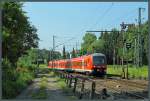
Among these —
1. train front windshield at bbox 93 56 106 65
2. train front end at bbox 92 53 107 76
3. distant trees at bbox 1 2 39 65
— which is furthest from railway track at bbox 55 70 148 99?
train front windshield at bbox 93 56 106 65

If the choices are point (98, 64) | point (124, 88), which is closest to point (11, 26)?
point (124, 88)

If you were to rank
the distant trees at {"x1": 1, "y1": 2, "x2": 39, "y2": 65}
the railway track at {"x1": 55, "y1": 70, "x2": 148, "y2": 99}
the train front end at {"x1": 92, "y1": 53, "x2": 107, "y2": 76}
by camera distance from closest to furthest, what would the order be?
1. the distant trees at {"x1": 1, "y1": 2, "x2": 39, "y2": 65}
2. the railway track at {"x1": 55, "y1": 70, "x2": 148, "y2": 99}
3. the train front end at {"x1": 92, "y1": 53, "x2": 107, "y2": 76}

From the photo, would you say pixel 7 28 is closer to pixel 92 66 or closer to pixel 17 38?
pixel 17 38

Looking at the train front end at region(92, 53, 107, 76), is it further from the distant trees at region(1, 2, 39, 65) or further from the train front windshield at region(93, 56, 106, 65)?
the distant trees at region(1, 2, 39, 65)

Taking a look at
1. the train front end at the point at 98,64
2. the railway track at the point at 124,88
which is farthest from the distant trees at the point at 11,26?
the train front end at the point at 98,64

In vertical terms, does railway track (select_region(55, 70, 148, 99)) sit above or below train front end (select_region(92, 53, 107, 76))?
below

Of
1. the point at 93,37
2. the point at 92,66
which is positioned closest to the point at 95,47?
the point at 93,37

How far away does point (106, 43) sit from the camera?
51.0 metres

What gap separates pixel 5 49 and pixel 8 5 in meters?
1.86

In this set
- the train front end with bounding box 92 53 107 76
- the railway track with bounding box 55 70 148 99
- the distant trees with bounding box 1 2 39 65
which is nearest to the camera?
the distant trees with bounding box 1 2 39 65

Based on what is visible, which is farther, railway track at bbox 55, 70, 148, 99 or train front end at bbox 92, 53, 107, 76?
train front end at bbox 92, 53, 107, 76

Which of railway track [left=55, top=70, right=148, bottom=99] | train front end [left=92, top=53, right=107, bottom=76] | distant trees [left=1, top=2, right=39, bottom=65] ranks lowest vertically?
railway track [left=55, top=70, right=148, bottom=99]

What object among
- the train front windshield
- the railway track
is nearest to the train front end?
the train front windshield

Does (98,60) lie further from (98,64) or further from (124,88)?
(124,88)
